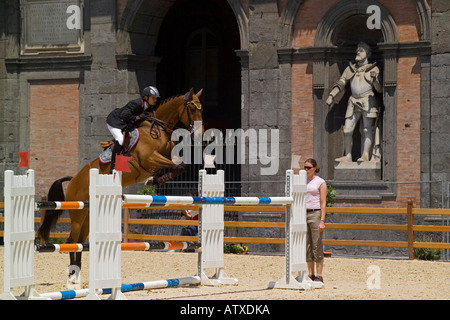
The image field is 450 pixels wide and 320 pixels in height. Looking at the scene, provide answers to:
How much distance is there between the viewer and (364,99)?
2423cm

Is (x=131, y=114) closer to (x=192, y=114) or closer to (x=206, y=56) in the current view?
(x=192, y=114)

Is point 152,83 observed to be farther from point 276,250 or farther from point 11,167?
point 276,250

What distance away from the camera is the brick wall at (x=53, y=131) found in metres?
27.7

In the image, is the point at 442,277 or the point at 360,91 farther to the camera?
the point at 360,91

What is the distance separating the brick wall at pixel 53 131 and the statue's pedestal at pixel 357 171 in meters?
7.26

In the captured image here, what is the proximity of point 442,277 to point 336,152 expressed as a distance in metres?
7.97

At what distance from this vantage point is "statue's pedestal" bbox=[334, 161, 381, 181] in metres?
24.3

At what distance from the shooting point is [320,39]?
24.6 m

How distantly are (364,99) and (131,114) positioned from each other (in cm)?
825

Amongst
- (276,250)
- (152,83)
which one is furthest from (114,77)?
(276,250)

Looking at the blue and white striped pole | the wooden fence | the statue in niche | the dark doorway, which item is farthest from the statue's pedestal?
the blue and white striped pole

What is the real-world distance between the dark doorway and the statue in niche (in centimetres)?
630

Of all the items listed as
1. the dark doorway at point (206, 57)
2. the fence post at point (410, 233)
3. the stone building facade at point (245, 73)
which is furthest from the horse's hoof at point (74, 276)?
the dark doorway at point (206, 57)

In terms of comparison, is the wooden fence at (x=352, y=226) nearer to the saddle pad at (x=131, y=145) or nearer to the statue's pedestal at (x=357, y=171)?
the statue's pedestal at (x=357, y=171)
